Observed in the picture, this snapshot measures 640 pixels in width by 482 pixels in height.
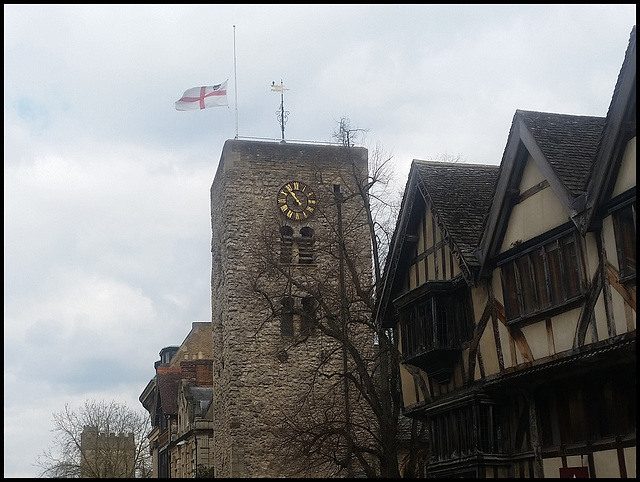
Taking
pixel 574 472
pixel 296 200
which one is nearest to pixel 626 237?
pixel 574 472

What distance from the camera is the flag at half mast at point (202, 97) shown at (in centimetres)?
3709

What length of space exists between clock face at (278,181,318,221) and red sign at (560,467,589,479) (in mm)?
23681

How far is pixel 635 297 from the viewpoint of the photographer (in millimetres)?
13391

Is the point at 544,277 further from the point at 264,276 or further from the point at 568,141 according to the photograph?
the point at 264,276

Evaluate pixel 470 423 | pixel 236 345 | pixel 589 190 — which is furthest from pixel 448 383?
pixel 236 345

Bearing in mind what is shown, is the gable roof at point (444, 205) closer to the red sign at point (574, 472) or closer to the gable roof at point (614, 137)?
the gable roof at point (614, 137)

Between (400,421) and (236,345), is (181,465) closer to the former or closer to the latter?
(236,345)

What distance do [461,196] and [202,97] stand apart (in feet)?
63.4

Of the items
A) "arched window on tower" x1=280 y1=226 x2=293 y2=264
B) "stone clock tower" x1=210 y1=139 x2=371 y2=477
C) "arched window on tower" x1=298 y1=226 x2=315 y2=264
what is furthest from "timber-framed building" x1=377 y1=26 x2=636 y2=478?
"arched window on tower" x1=298 y1=226 x2=315 y2=264

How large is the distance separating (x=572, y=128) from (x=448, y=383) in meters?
5.38

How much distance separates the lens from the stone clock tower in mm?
35750

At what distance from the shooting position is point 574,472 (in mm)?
14891

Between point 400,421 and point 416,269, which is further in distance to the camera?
point 400,421

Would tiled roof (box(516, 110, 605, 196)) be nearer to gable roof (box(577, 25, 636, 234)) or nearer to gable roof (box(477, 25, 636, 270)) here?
gable roof (box(477, 25, 636, 270))
